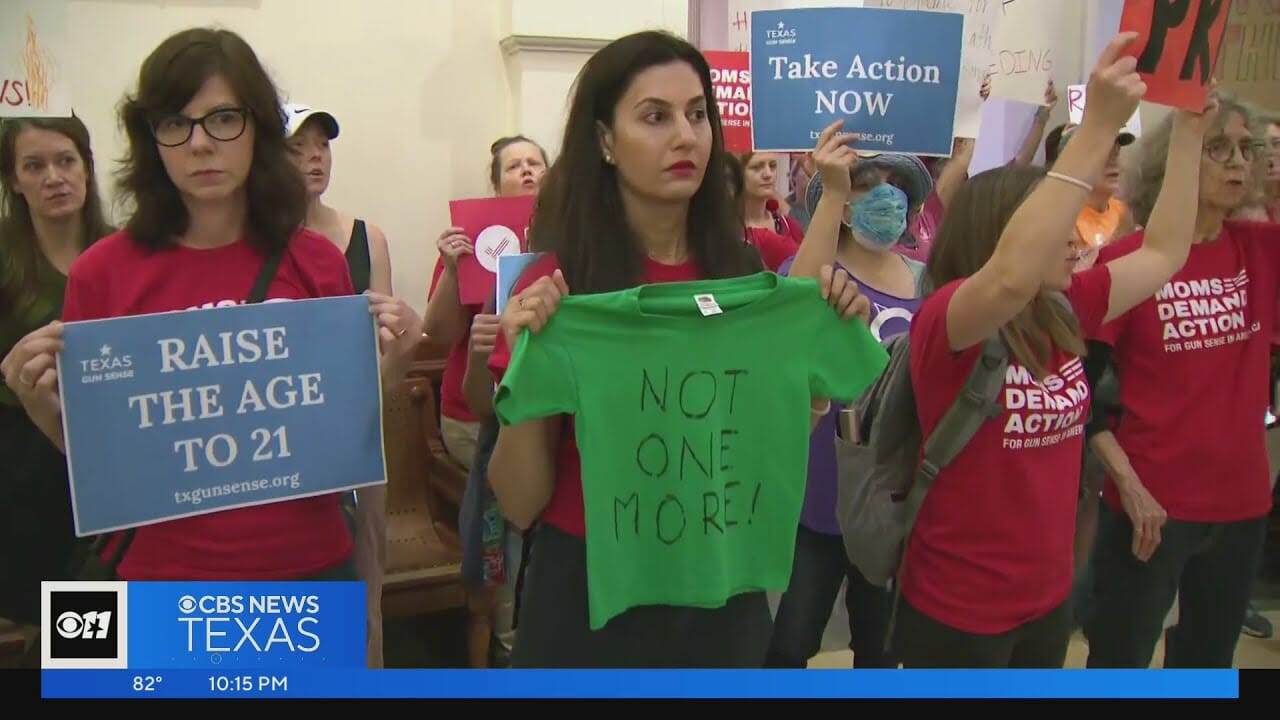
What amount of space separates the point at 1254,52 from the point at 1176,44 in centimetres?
403

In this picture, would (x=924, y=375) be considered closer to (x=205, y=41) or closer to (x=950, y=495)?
(x=950, y=495)

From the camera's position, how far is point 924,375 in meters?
1.71

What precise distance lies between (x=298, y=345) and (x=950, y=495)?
1.20 m

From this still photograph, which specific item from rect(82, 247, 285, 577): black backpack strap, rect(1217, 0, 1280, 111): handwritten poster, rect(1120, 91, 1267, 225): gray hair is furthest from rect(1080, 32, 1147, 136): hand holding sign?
rect(1217, 0, 1280, 111): handwritten poster

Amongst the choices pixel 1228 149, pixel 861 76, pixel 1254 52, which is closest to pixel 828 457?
pixel 861 76

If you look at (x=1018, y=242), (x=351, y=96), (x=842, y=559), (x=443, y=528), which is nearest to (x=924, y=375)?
(x=1018, y=242)

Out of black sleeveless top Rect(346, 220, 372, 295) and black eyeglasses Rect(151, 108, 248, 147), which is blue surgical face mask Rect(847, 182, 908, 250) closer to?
black sleeveless top Rect(346, 220, 372, 295)

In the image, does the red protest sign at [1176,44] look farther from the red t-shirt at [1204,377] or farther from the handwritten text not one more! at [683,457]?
the handwritten text not one more! at [683,457]

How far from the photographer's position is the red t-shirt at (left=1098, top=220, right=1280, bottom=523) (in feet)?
7.30

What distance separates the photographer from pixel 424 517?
358 cm

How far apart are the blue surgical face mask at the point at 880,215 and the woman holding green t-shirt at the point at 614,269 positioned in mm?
798

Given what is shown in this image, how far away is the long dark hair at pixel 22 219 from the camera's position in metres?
2.21

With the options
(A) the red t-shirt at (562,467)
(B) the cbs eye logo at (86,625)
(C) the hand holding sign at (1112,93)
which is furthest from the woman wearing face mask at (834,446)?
(B) the cbs eye logo at (86,625)

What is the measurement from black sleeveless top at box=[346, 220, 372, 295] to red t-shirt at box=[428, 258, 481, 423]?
276 mm
